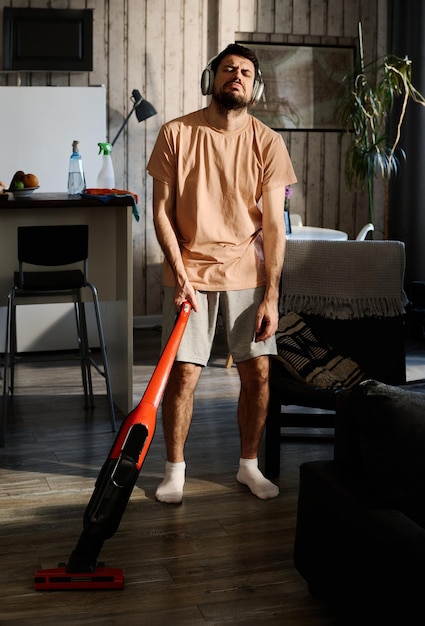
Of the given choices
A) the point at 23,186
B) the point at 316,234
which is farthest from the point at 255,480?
the point at 316,234

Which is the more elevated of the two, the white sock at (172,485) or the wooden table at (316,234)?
the wooden table at (316,234)

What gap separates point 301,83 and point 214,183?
12.5 feet

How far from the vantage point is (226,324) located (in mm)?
3146

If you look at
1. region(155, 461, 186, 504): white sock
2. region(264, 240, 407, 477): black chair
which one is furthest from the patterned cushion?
region(155, 461, 186, 504): white sock

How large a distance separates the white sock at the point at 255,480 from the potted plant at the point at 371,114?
3295 mm

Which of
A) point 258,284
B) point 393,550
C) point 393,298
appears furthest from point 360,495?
point 393,298

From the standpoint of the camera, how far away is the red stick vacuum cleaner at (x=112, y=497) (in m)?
2.25

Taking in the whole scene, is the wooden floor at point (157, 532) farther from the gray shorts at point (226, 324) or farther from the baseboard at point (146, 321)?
the baseboard at point (146, 321)

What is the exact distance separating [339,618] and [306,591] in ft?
0.63

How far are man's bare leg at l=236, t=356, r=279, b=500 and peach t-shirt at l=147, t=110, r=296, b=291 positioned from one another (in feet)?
1.04

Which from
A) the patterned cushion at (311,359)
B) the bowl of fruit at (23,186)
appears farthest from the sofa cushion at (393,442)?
the bowl of fruit at (23,186)

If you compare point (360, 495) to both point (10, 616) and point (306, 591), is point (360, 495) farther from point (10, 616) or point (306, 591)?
point (10, 616)

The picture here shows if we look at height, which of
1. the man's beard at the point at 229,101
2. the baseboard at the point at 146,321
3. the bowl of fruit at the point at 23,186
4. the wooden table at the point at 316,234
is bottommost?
the baseboard at the point at 146,321

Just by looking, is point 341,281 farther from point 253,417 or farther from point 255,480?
point 255,480
